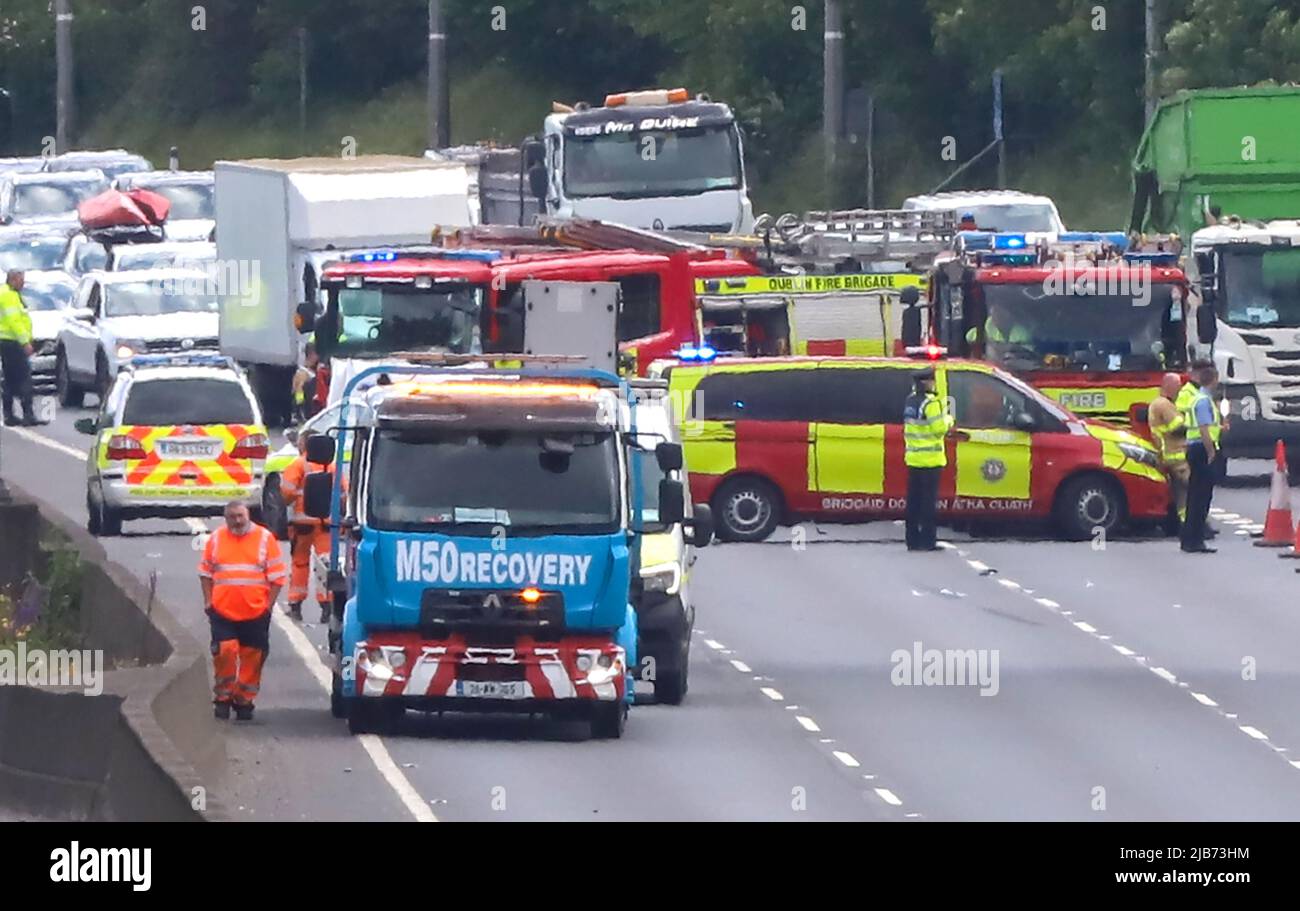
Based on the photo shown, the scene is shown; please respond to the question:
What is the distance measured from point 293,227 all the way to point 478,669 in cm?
2008

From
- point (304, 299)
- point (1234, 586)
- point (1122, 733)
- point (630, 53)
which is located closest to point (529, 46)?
point (630, 53)

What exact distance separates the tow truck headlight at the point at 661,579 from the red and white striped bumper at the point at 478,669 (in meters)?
1.56

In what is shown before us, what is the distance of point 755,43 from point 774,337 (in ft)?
107

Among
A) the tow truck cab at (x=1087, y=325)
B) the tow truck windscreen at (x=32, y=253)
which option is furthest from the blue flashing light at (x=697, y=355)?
the tow truck windscreen at (x=32, y=253)

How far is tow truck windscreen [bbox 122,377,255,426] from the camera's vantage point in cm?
3103

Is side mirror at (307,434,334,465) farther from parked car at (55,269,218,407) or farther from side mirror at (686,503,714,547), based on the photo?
parked car at (55,269,218,407)

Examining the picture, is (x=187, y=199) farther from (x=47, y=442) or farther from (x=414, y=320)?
(x=414, y=320)

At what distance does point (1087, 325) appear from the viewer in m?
31.9

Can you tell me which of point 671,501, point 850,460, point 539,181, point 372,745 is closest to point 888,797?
point 671,501

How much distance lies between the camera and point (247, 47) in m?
92.3

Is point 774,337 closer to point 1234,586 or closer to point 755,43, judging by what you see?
point 1234,586

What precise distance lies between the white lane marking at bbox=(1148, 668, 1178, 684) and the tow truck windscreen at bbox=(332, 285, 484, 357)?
13.3m

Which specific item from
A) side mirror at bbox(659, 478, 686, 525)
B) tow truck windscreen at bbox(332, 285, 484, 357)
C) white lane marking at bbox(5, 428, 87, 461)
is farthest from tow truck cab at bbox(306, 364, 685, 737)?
white lane marking at bbox(5, 428, 87, 461)
